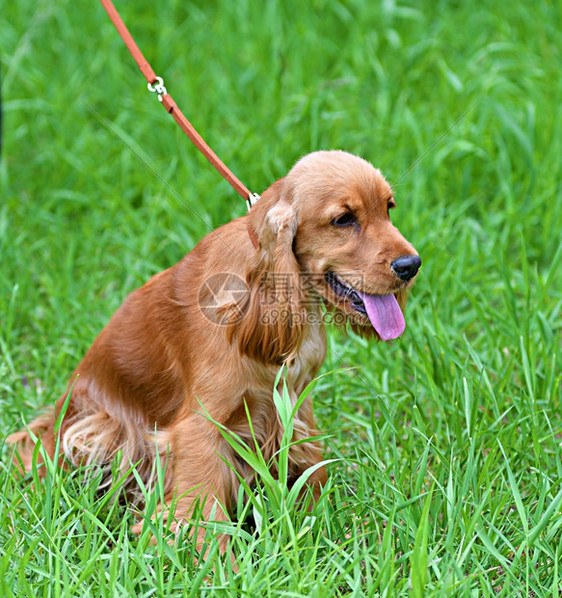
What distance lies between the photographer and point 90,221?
4250 mm

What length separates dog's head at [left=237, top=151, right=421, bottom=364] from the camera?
2297 millimetres

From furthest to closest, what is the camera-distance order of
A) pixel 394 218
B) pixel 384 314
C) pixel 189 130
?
pixel 394 218 → pixel 189 130 → pixel 384 314

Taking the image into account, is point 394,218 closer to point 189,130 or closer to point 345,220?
point 189,130

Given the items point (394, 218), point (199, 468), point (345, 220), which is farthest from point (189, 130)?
point (394, 218)

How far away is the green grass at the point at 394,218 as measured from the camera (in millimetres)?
2191

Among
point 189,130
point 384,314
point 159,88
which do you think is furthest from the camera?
point 159,88

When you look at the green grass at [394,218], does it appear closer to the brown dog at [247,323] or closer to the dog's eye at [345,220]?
the brown dog at [247,323]

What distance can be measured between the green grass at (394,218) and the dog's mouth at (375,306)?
0.18m

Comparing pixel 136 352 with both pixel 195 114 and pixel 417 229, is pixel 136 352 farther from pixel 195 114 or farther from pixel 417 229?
pixel 195 114

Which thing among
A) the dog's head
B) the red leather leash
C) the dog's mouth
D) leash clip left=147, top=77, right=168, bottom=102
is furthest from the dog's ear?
leash clip left=147, top=77, right=168, bottom=102

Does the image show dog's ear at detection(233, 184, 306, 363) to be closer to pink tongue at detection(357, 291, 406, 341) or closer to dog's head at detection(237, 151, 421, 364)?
dog's head at detection(237, 151, 421, 364)

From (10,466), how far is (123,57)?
11.4ft

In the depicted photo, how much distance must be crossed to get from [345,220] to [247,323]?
1.30 feet

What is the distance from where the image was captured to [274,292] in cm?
234
